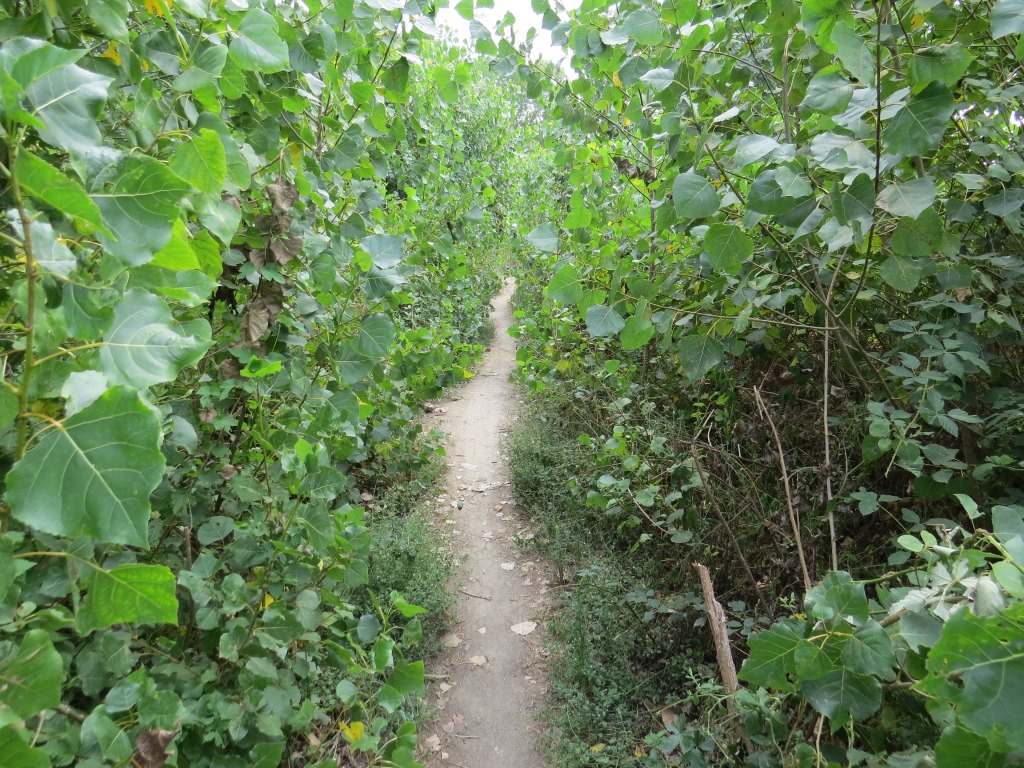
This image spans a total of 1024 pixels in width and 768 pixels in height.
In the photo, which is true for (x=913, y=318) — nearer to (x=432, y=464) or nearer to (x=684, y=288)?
(x=684, y=288)

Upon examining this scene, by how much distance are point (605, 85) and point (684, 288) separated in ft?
5.05

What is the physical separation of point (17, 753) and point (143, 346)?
1.48 feet

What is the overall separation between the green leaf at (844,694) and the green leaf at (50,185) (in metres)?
1.35

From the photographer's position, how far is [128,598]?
2.15 feet

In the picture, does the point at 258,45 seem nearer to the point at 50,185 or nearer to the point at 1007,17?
the point at 50,185

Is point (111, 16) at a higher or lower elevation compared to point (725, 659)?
higher

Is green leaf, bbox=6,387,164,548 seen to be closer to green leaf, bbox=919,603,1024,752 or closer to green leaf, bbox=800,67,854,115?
green leaf, bbox=919,603,1024,752

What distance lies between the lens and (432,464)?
4777 millimetres

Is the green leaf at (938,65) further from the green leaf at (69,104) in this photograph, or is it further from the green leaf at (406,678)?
the green leaf at (406,678)

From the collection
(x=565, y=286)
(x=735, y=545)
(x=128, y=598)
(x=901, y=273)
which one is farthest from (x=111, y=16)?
(x=735, y=545)

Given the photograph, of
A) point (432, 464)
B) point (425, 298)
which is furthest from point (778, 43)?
point (425, 298)

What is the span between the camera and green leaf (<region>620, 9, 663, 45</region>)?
1.77m

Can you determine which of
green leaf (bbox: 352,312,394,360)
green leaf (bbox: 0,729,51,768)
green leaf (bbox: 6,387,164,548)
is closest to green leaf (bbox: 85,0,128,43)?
green leaf (bbox: 6,387,164,548)

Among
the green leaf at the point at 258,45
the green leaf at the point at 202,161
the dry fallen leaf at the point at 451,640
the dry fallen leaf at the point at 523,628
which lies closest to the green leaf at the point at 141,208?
the green leaf at the point at 202,161
